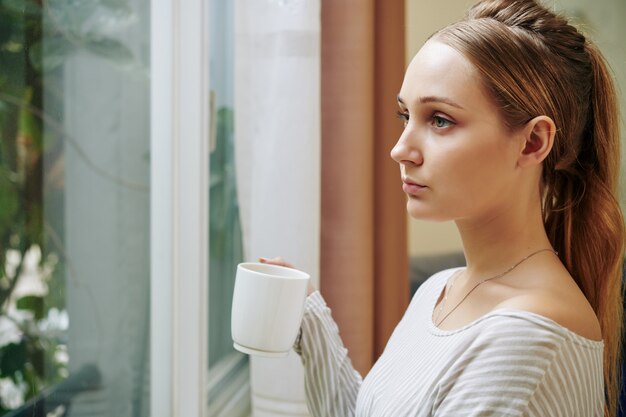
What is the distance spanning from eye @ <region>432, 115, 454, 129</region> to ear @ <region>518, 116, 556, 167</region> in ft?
0.27

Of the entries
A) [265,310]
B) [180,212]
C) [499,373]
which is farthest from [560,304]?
[180,212]

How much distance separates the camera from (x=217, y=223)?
1482 mm

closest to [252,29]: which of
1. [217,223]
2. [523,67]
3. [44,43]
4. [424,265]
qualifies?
[217,223]

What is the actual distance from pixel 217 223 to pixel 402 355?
641 mm

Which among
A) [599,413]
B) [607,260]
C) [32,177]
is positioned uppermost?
[32,177]

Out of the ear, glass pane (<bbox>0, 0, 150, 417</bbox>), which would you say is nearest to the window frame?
glass pane (<bbox>0, 0, 150, 417</bbox>)

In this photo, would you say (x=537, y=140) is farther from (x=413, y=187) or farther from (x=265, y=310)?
(x=265, y=310)

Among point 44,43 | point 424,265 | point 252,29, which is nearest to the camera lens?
point 44,43

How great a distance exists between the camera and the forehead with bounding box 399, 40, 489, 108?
79 centimetres

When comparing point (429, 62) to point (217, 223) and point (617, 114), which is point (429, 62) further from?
point (217, 223)

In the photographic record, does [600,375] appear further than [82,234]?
No

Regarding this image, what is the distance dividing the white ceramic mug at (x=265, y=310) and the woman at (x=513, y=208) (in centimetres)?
15

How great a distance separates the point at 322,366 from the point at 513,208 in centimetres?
38

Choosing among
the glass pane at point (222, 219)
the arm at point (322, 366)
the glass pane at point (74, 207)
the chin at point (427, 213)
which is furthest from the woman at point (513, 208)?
the glass pane at point (222, 219)
